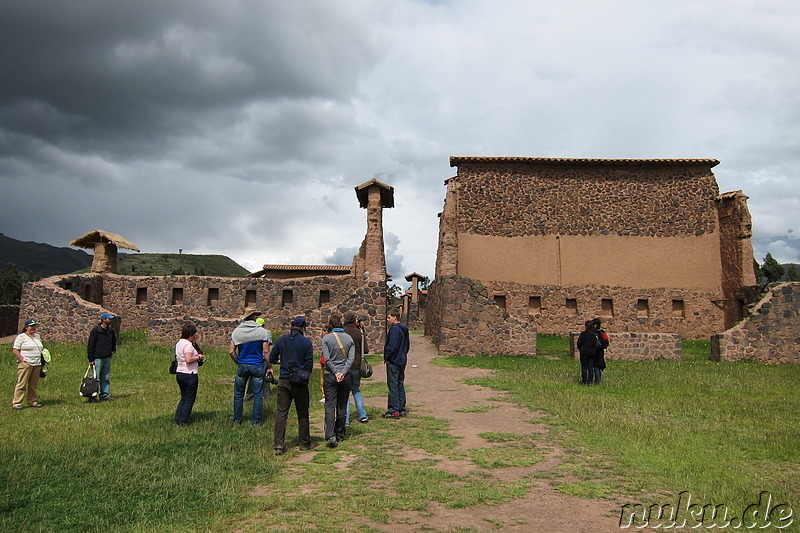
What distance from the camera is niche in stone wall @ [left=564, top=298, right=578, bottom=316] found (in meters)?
27.4

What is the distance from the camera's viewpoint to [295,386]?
23.5ft

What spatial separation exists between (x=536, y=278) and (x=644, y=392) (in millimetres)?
16172

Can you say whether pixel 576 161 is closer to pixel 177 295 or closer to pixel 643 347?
pixel 643 347

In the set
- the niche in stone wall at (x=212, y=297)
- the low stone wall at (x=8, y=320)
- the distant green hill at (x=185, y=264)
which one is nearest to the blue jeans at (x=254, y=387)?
the niche in stone wall at (x=212, y=297)

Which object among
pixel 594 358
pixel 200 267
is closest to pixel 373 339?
pixel 594 358

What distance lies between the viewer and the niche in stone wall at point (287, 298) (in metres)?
25.7

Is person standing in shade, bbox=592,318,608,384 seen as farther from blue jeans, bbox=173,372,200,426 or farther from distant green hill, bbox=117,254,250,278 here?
distant green hill, bbox=117,254,250,278

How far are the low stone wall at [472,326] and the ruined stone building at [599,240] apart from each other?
7.73 m

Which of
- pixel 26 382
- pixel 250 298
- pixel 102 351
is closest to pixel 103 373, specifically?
pixel 102 351

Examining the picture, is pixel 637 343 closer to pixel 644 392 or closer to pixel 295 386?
pixel 644 392

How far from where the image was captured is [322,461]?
648 cm

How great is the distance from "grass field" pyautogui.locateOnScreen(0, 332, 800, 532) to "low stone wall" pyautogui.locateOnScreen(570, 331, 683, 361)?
7052mm

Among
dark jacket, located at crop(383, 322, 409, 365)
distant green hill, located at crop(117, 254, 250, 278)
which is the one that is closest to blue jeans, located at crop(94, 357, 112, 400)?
dark jacket, located at crop(383, 322, 409, 365)

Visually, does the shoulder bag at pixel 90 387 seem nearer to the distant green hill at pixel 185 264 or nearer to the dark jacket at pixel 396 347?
the dark jacket at pixel 396 347
